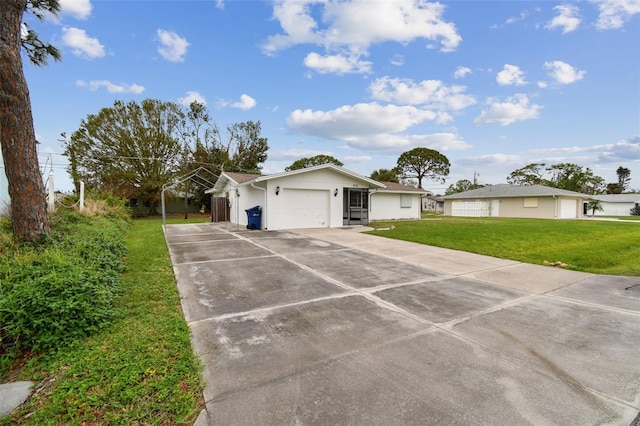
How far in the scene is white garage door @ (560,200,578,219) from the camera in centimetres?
2578

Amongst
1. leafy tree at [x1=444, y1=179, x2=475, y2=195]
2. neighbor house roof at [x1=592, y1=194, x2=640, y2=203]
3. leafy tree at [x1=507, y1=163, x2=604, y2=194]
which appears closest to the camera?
neighbor house roof at [x1=592, y1=194, x2=640, y2=203]

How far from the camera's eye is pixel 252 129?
35406 mm

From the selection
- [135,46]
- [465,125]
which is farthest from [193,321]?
[465,125]

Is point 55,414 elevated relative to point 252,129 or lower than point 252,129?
lower

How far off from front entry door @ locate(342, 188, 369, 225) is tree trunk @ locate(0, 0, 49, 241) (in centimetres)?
1279

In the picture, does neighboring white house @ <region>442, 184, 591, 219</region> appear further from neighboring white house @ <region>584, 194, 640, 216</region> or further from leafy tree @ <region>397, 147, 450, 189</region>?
neighboring white house @ <region>584, 194, 640, 216</region>

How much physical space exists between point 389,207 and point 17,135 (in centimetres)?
1975

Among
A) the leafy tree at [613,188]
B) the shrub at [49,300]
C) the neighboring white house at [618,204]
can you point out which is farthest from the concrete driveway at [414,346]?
the leafy tree at [613,188]

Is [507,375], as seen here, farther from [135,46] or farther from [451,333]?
[135,46]

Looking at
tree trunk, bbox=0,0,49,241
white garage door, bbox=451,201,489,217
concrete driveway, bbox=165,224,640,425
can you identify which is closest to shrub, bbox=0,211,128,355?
concrete driveway, bbox=165,224,640,425

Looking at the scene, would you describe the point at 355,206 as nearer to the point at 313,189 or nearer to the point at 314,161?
the point at 313,189

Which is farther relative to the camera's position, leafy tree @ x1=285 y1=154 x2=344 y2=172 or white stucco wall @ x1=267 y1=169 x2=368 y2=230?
leafy tree @ x1=285 y1=154 x2=344 y2=172

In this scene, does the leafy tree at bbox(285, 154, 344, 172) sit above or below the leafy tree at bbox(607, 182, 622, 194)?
above

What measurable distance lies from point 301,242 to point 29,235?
6777mm
